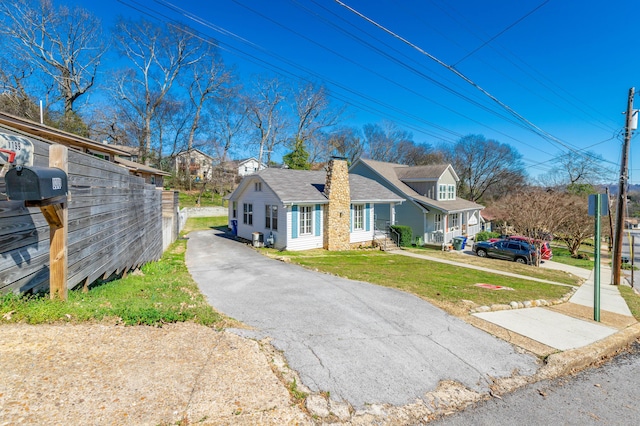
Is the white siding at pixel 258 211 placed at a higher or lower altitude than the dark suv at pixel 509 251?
higher

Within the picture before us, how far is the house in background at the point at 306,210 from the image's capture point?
17.3 m

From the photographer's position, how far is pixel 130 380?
313 centimetres

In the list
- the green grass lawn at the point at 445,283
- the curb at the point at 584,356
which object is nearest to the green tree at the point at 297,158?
the green grass lawn at the point at 445,283

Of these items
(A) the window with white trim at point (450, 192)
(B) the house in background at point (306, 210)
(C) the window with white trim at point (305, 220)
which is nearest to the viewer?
(B) the house in background at point (306, 210)

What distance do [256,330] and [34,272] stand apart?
3.11 metres

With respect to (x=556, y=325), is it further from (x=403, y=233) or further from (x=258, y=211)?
(x=403, y=233)

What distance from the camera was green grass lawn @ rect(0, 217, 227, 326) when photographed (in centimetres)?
391

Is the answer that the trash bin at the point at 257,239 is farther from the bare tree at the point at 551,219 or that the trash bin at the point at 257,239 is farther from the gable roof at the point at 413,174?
the bare tree at the point at 551,219

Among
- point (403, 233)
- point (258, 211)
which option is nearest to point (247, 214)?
point (258, 211)

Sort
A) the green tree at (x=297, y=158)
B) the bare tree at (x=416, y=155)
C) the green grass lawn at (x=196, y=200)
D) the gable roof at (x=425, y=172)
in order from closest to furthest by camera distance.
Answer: the gable roof at (x=425, y=172) → the green grass lawn at (x=196, y=200) → the green tree at (x=297, y=158) → the bare tree at (x=416, y=155)

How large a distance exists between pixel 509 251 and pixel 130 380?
23.9 metres

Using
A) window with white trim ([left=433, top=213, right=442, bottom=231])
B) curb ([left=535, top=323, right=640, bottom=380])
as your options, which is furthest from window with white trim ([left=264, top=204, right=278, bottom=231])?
window with white trim ([left=433, top=213, right=442, bottom=231])

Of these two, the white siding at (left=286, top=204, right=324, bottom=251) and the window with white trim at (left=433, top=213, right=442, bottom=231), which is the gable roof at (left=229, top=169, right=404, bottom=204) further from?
the window with white trim at (left=433, top=213, right=442, bottom=231)

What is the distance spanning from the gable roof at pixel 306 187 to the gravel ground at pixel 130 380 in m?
12.8
